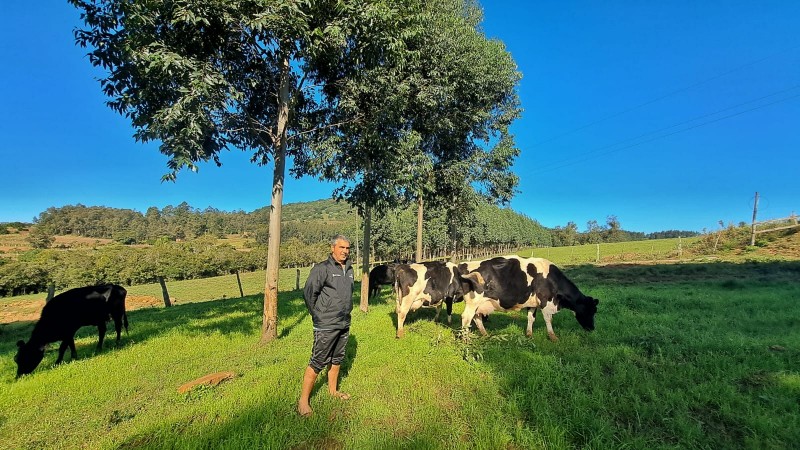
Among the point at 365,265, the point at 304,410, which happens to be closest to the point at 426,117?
the point at 365,265

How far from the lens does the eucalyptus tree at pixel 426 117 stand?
30.4ft

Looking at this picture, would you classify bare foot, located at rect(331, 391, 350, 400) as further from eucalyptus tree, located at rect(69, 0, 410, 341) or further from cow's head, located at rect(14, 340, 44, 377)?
cow's head, located at rect(14, 340, 44, 377)

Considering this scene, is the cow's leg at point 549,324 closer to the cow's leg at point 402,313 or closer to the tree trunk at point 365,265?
the cow's leg at point 402,313

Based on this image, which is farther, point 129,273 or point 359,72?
point 129,273

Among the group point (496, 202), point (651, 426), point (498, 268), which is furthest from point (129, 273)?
point (651, 426)

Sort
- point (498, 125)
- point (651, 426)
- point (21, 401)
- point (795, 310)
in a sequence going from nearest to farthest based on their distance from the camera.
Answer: point (651, 426) < point (21, 401) < point (795, 310) < point (498, 125)

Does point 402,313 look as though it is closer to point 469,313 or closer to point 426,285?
point 426,285

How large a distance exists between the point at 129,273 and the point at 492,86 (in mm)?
66351

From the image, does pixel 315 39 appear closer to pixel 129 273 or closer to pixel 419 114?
pixel 419 114

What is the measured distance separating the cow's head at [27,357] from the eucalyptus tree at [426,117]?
21.8 feet

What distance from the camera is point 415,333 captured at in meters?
8.59

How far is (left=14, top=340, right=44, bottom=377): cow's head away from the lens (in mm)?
6562

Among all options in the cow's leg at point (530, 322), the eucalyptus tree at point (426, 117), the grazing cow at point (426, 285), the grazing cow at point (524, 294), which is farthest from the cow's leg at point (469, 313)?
the eucalyptus tree at point (426, 117)

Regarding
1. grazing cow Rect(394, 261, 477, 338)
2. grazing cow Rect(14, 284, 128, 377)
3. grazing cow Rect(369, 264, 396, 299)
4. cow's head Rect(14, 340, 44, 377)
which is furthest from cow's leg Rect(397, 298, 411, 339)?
grazing cow Rect(369, 264, 396, 299)
